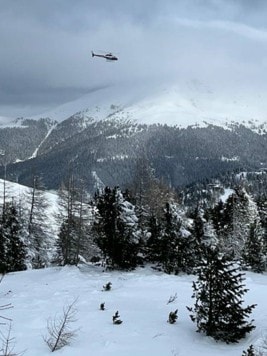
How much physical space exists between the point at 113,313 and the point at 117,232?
14.2 metres

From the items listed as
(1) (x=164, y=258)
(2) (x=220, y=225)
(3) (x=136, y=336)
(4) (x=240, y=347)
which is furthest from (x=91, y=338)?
(2) (x=220, y=225)

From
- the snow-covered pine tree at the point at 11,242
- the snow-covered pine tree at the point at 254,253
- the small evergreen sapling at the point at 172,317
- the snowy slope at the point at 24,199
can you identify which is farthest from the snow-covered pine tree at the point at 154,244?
the small evergreen sapling at the point at 172,317

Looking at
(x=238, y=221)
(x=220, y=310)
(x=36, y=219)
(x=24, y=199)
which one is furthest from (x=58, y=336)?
(x=238, y=221)

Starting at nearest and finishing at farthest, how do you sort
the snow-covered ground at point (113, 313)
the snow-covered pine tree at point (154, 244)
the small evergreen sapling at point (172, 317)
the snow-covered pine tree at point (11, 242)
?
the snow-covered ground at point (113, 313), the small evergreen sapling at point (172, 317), the snow-covered pine tree at point (154, 244), the snow-covered pine tree at point (11, 242)

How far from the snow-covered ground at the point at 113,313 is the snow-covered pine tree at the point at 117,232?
2973mm

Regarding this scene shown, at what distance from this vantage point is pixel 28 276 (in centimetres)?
2858

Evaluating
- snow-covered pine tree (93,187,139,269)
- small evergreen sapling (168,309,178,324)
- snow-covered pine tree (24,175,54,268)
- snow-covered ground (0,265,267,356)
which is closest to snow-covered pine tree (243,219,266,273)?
snow-covered pine tree (93,187,139,269)

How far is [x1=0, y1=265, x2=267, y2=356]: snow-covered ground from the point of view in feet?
43.1

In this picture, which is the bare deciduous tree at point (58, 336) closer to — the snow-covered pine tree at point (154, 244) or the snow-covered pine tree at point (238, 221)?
the snow-covered pine tree at point (154, 244)

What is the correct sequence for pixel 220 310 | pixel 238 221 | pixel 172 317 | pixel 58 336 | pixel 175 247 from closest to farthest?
pixel 58 336, pixel 220 310, pixel 172 317, pixel 175 247, pixel 238 221

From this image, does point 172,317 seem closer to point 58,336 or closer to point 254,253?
point 58,336

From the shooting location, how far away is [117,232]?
3139 cm

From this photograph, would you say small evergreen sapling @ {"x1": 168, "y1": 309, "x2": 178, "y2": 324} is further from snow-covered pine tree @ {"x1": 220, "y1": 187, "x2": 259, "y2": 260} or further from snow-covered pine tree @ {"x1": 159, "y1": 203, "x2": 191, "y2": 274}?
snow-covered pine tree @ {"x1": 220, "y1": 187, "x2": 259, "y2": 260}

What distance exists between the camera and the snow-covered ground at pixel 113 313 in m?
13.1
